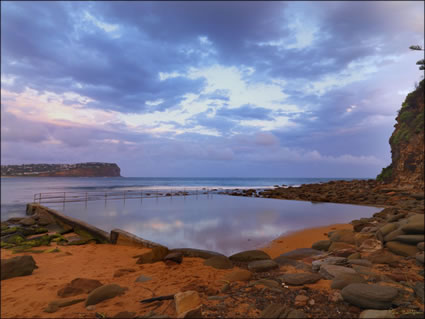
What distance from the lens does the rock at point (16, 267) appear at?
5.75 meters

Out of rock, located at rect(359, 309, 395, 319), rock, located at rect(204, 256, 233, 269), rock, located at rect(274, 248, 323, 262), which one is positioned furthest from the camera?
rock, located at rect(274, 248, 323, 262)

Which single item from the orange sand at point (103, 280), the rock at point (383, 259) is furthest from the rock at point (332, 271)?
the rock at point (383, 259)

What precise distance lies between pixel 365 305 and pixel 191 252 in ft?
16.0

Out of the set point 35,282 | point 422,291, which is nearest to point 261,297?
point 422,291

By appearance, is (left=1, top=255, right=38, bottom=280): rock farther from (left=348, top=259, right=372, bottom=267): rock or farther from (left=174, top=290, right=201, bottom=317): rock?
(left=348, top=259, right=372, bottom=267): rock

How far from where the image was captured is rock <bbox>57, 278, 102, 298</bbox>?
462cm

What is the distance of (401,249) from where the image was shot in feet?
22.5

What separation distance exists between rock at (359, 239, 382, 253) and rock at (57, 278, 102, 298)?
775cm

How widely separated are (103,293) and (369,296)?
454 cm

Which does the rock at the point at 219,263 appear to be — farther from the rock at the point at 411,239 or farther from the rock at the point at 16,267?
the rock at the point at 411,239

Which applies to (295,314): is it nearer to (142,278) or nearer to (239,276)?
(239,276)

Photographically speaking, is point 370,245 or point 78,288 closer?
point 78,288

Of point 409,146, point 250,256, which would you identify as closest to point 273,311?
point 250,256

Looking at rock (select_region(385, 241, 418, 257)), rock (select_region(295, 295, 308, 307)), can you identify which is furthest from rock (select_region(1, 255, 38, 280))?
rock (select_region(385, 241, 418, 257))
